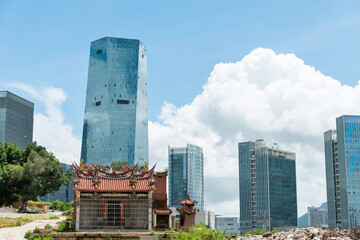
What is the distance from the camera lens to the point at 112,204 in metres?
52.9

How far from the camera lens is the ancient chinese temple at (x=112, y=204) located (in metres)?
52.1

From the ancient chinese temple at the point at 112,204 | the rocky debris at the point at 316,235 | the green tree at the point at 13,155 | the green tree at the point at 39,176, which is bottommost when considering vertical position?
the rocky debris at the point at 316,235

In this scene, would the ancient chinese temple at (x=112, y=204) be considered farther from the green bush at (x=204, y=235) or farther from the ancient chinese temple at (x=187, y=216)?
the green bush at (x=204, y=235)

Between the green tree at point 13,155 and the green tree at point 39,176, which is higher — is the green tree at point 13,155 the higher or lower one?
the higher one

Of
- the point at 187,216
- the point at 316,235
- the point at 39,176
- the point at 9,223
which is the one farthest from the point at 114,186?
the point at 39,176

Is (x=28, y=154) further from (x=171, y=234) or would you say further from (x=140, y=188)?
(x=171, y=234)

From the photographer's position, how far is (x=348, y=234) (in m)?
37.5

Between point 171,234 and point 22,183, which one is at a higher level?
point 22,183

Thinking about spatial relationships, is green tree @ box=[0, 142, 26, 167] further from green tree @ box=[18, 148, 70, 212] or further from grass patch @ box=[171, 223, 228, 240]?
grass patch @ box=[171, 223, 228, 240]

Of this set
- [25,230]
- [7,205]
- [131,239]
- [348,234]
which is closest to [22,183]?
[7,205]

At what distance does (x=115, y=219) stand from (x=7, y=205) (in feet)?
132

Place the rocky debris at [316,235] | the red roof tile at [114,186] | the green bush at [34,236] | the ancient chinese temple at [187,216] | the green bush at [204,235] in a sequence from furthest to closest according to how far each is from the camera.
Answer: the ancient chinese temple at [187,216], the red roof tile at [114,186], the green bush at [34,236], the green bush at [204,235], the rocky debris at [316,235]

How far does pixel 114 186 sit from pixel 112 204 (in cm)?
197

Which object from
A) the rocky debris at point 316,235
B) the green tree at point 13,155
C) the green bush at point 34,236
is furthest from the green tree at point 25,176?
the rocky debris at point 316,235
